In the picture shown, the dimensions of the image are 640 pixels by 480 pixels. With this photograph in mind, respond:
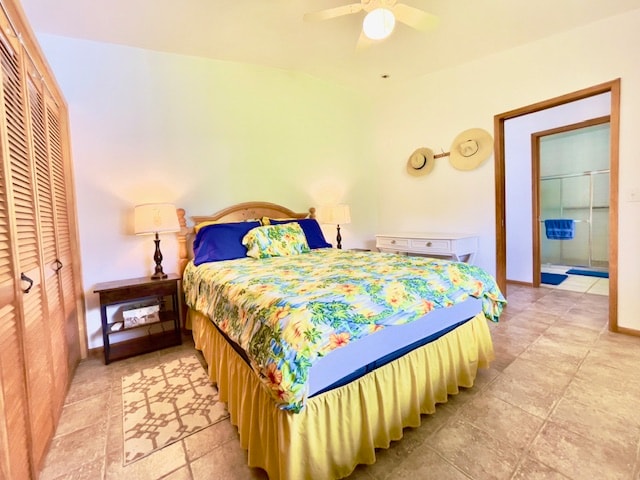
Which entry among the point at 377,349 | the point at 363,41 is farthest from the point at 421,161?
the point at 377,349

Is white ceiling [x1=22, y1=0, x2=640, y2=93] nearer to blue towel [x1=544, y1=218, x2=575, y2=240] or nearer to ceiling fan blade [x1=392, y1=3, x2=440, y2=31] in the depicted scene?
ceiling fan blade [x1=392, y1=3, x2=440, y2=31]

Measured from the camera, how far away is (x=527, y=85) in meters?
2.89

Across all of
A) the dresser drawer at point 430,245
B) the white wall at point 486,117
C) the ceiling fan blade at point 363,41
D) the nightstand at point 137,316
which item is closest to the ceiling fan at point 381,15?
the ceiling fan blade at point 363,41

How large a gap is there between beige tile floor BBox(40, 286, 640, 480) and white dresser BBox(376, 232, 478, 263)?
1.18 meters

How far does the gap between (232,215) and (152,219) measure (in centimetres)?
80

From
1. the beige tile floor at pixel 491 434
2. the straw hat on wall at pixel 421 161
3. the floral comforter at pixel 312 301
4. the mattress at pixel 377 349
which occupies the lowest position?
the beige tile floor at pixel 491 434

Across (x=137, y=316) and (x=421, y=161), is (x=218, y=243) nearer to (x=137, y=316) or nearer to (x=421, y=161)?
(x=137, y=316)

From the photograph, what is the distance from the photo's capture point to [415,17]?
1.93m

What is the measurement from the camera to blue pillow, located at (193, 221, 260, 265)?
8.21ft

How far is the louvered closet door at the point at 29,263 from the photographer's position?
3.92 ft

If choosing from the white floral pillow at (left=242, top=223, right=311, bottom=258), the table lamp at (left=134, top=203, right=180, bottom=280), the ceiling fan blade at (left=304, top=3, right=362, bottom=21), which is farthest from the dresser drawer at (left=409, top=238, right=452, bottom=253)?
the table lamp at (left=134, top=203, right=180, bottom=280)

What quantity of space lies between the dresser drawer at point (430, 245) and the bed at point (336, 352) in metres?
1.24

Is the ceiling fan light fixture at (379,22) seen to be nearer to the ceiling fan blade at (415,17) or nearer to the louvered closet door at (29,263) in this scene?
the ceiling fan blade at (415,17)

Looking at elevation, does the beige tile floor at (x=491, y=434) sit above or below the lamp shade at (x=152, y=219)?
below
